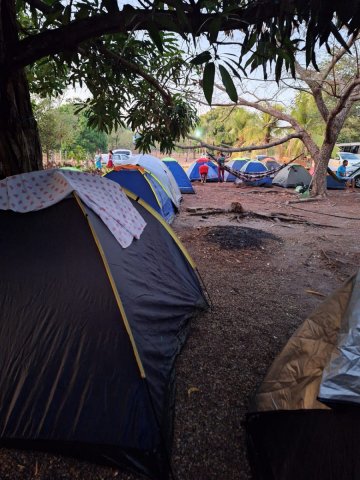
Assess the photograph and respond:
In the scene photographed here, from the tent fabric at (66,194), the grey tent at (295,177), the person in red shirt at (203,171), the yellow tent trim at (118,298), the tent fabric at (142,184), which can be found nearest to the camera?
the yellow tent trim at (118,298)

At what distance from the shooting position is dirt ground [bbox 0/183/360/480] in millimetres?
1632

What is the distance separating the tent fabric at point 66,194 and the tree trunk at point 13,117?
51cm


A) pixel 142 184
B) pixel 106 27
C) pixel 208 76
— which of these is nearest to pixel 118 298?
pixel 208 76

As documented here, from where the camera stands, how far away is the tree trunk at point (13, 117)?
81.4 inches

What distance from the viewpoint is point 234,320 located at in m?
3.00

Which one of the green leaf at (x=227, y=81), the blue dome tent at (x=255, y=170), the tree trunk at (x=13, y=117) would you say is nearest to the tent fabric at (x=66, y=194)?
the tree trunk at (x=13, y=117)

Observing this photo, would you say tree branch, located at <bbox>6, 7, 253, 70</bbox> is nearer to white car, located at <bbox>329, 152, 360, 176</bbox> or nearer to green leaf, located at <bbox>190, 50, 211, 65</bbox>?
green leaf, located at <bbox>190, 50, 211, 65</bbox>

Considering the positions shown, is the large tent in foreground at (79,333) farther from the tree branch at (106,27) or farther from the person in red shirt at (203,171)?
the person in red shirt at (203,171)

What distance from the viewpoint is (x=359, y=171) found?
44.2ft

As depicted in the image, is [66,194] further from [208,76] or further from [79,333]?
[208,76]

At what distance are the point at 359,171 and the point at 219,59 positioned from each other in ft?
48.5

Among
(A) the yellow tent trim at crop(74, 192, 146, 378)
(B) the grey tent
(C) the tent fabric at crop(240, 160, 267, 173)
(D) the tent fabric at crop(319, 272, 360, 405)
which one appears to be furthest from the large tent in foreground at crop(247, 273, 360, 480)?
(C) the tent fabric at crop(240, 160, 267, 173)

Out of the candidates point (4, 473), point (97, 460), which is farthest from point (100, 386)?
point (4, 473)

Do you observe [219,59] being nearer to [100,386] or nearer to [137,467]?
[100,386]
